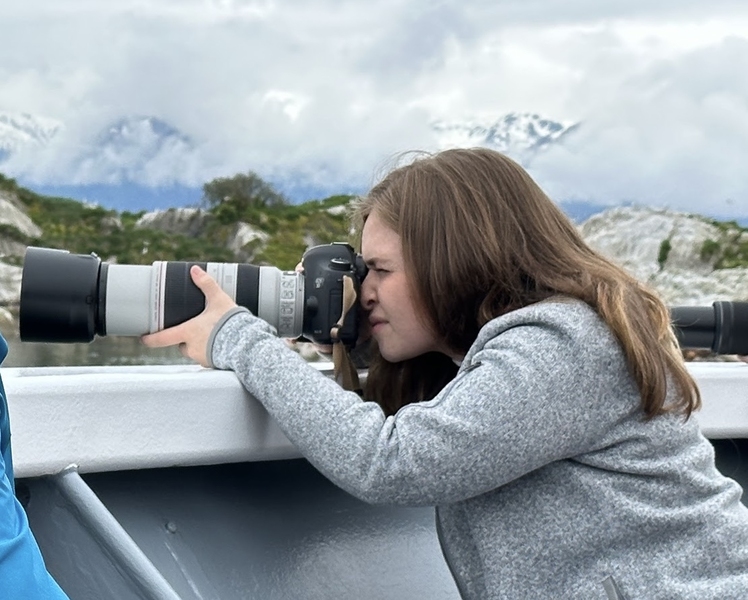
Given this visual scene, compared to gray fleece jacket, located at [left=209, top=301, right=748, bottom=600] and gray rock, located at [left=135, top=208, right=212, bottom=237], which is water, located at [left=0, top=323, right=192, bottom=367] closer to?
gray fleece jacket, located at [left=209, top=301, right=748, bottom=600]

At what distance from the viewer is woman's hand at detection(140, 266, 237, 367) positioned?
0.98 meters

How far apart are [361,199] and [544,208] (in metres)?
0.19

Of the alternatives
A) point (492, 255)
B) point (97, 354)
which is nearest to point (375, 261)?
point (492, 255)

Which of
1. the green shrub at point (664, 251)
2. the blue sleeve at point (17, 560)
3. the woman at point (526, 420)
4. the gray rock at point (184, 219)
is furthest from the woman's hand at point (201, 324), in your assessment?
the green shrub at point (664, 251)

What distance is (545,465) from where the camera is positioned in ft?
2.85

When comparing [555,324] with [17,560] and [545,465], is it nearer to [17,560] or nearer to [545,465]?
[545,465]

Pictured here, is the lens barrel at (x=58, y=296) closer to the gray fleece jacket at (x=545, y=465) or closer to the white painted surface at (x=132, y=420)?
the white painted surface at (x=132, y=420)

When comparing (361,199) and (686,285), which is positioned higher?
(361,199)

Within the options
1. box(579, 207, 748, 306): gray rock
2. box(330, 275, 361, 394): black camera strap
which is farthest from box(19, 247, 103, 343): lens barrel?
box(579, 207, 748, 306): gray rock

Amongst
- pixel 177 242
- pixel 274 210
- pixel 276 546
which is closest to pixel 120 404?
pixel 276 546

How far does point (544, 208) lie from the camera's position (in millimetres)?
980

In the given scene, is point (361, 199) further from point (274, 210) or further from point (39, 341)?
point (274, 210)

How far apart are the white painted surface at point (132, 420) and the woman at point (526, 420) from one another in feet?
0.15

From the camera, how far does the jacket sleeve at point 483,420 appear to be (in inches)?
32.0
